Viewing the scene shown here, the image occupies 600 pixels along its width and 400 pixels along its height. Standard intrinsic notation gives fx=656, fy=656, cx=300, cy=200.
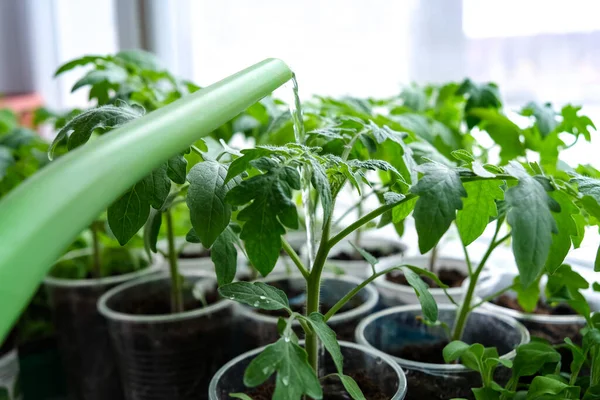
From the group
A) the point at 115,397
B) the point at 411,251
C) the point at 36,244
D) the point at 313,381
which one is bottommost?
the point at 115,397

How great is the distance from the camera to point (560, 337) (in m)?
0.82

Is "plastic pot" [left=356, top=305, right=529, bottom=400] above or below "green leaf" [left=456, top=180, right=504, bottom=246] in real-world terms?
below

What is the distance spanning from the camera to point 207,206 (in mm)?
469

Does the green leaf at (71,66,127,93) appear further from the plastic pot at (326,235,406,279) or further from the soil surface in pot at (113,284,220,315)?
the plastic pot at (326,235,406,279)

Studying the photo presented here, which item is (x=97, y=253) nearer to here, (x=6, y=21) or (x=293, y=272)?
(x=293, y=272)

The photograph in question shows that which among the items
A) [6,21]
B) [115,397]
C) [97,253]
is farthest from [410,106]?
[6,21]

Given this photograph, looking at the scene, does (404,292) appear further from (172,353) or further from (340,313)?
(172,353)

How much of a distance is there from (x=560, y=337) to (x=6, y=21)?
2.80 metres

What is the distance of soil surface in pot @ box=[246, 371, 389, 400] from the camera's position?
2.05 feet

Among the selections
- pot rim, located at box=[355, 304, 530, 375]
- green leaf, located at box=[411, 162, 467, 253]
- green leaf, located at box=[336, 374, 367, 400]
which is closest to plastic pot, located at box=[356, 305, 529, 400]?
pot rim, located at box=[355, 304, 530, 375]

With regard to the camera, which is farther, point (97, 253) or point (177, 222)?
point (177, 222)

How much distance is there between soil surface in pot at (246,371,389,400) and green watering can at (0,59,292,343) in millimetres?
343

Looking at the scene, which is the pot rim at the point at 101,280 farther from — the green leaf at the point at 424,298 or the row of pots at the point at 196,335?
the green leaf at the point at 424,298

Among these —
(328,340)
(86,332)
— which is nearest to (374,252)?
(86,332)
